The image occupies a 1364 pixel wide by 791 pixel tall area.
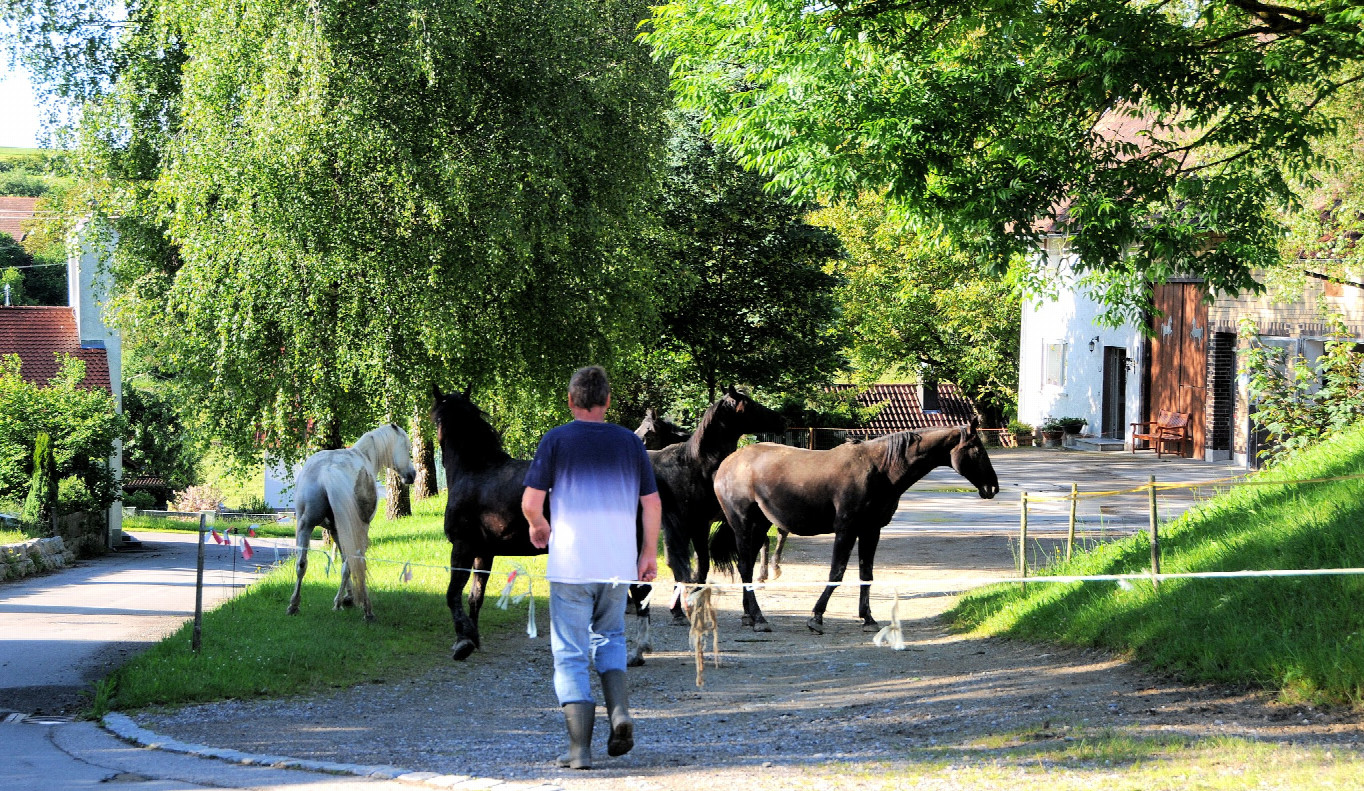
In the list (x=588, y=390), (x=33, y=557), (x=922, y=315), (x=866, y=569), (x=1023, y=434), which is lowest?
(x=33, y=557)

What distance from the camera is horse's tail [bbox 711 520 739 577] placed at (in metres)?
12.9

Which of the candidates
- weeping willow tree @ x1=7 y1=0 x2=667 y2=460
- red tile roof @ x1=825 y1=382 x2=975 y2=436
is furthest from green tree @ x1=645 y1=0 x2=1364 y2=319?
red tile roof @ x1=825 y1=382 x2=975 y2=436

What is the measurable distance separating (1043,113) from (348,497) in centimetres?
756

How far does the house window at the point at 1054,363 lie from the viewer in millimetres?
38938

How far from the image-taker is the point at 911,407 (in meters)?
48.1

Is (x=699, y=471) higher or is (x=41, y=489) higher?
(x=699, y=471)

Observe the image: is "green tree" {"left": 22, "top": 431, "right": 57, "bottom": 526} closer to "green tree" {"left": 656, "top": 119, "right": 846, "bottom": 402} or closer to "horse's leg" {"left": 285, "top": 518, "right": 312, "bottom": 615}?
"green tree" {"left": 656, "top": 119, "right": 846, "bottom": 402}

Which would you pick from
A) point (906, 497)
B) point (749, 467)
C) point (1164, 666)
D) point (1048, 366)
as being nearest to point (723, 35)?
point (749, 467)

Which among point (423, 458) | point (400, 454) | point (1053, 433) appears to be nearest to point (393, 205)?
point (400, 454)

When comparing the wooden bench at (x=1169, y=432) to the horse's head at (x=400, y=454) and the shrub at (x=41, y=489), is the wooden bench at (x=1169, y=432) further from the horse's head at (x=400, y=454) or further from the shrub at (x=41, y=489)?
the shrub at (x=41, y=489)

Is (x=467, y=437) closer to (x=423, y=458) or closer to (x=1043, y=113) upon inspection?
(x=1043, y=113)

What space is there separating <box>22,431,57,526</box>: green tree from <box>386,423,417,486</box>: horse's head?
15.6 metres

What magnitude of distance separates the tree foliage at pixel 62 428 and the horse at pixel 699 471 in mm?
18521

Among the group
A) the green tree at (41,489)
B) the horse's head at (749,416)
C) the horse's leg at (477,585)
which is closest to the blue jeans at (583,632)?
the horse's leg at (477,585)
